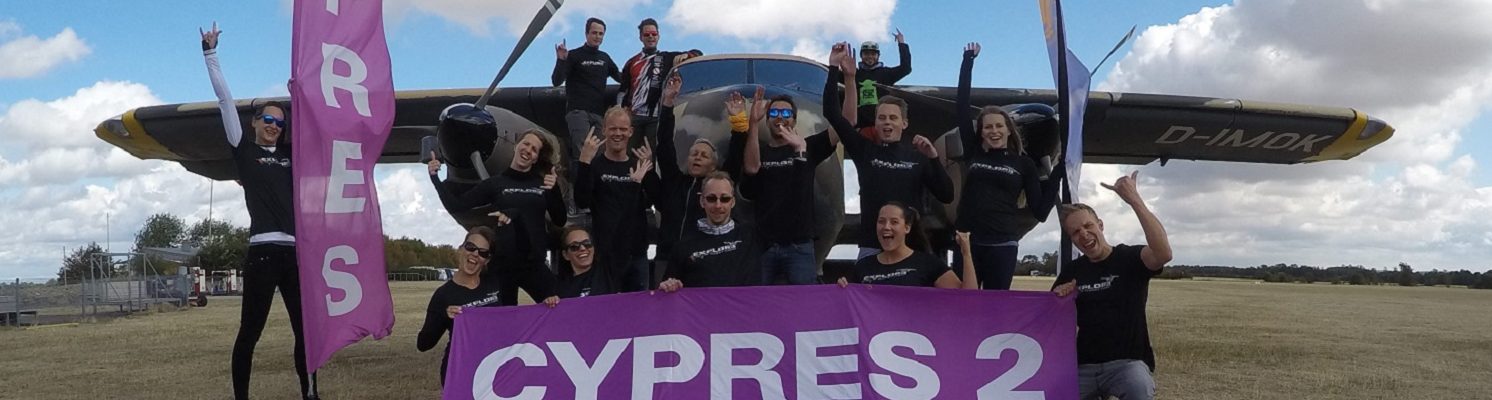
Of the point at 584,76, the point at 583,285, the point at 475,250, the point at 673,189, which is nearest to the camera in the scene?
the point at 475,250

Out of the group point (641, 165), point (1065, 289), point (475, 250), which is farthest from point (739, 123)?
point (1065, 289)

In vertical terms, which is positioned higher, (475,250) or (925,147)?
(925,147)

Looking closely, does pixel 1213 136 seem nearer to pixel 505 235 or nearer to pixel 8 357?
pixel 505 235

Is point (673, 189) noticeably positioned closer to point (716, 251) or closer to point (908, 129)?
point (716, 251)

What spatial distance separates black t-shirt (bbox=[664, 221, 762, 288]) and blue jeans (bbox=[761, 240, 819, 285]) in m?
0.39

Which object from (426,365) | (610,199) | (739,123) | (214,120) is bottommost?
(426,365)

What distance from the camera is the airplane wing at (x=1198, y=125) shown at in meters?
10.6

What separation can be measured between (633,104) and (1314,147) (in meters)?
9.29

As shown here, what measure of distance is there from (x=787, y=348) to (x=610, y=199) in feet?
4.97

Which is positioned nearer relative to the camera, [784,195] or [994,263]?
[784,195]

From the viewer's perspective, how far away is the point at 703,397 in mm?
4422

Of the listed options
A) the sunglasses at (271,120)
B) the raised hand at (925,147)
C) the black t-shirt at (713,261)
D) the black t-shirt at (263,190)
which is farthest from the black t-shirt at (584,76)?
the raised hand at (925,147)

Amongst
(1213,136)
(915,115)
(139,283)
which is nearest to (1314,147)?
(1213,136)

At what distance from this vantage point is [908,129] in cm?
1109
